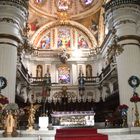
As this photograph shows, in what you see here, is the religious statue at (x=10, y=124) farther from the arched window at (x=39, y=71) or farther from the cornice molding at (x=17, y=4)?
the arched window at (x=39, y=71)

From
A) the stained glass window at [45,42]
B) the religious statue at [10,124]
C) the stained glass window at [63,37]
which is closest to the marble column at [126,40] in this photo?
the religious statue at [10,124]

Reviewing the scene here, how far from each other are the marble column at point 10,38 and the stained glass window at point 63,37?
14164 millimetres

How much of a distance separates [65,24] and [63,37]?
5.28 feet

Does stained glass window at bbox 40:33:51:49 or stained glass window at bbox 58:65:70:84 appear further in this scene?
stained glass window at bbox 40:33:51:49

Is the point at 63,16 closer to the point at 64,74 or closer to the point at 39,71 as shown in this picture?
the point at 64,74

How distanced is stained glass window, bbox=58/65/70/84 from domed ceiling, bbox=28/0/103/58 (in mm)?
2513

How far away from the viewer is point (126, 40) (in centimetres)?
1730

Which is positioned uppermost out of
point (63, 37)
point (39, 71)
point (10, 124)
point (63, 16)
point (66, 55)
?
point (63, 16)

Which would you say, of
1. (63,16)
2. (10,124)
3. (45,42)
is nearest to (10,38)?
(10,124)

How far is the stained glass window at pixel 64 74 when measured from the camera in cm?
3086

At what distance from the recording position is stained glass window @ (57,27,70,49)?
32.4 meters

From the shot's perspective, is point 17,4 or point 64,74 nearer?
point 17,4

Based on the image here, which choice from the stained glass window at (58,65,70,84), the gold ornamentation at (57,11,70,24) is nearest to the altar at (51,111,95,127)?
the stained glass window at (58,65,70,84)

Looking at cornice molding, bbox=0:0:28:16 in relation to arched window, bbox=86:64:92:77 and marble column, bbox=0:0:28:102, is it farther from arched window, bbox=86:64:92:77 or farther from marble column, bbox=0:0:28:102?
arched window, bbox=86:64:92:77
